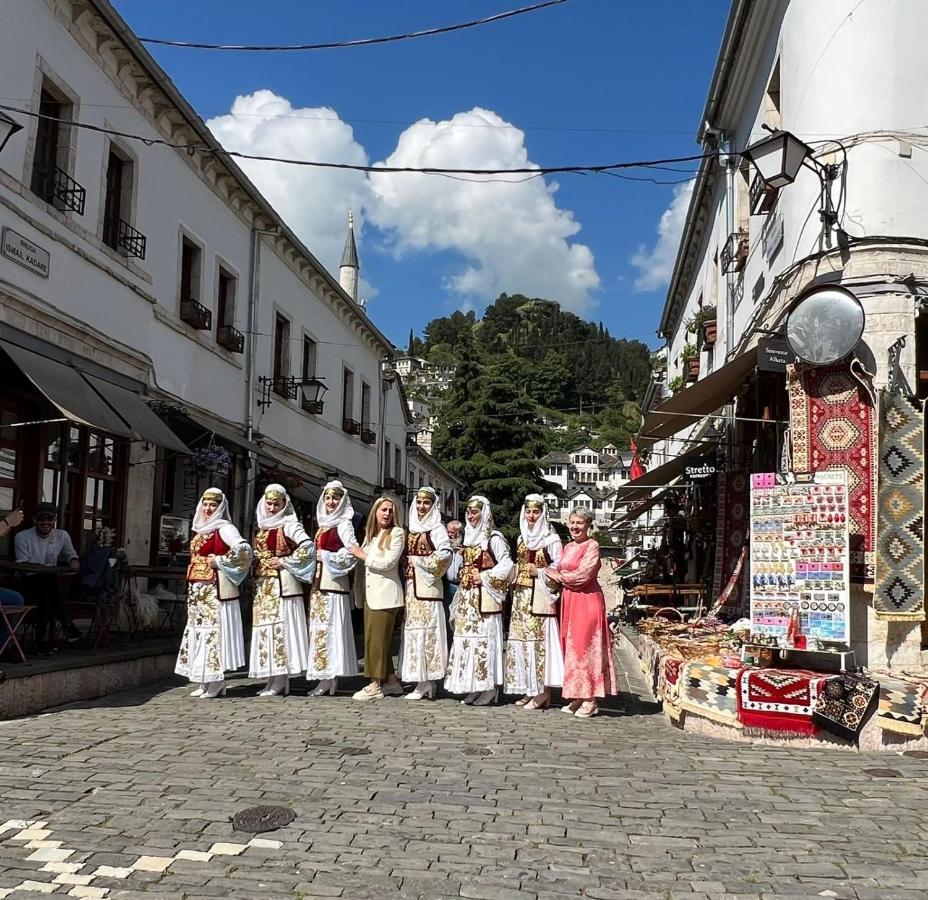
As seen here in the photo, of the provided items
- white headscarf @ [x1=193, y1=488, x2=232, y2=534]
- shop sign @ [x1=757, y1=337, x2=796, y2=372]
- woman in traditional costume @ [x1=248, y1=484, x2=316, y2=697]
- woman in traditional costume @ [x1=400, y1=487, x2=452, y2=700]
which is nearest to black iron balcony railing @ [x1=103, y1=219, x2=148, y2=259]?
white headscarf @ [x1=193, y1=488, x2=232, y2=534]

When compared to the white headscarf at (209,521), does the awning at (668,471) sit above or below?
above

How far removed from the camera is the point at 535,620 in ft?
27.1

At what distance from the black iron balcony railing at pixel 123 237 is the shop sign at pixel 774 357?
27.6ft

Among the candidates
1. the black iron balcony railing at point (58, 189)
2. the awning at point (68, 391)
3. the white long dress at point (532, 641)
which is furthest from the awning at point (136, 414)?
the white long dress at point (532, 641)

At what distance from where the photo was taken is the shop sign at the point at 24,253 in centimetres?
934

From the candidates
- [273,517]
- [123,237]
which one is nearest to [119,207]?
[123,237]

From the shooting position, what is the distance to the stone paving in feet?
12.8


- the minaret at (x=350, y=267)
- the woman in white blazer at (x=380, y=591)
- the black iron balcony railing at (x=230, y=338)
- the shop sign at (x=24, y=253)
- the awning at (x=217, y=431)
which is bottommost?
the woman in white blazer at (x=380, y=591)

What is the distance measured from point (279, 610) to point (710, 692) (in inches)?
156

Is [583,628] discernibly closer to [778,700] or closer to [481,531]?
[481,531]

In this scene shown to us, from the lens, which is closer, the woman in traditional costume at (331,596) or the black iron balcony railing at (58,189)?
the woman in traditional costume at (331,596)

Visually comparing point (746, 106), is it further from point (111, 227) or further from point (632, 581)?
point (632, 581)

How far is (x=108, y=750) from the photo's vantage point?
6.07 m

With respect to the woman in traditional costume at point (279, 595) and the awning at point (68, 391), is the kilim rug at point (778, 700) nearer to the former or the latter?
the woman in traditional costume at point (279, 595)
